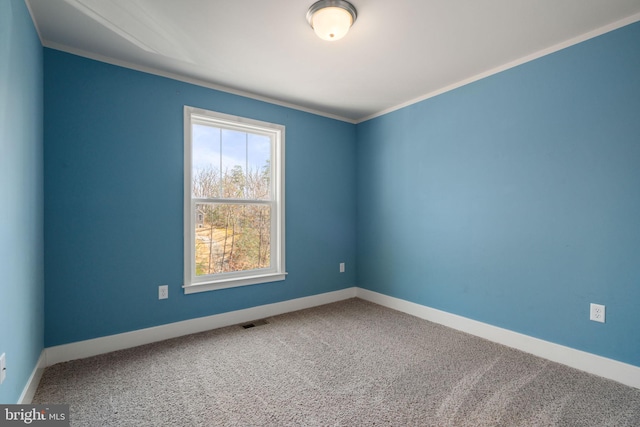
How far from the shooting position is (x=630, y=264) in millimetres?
2078

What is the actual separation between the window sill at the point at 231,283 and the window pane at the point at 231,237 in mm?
135

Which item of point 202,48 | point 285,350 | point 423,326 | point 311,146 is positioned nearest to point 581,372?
point 423,326

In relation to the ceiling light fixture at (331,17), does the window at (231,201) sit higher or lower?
lower

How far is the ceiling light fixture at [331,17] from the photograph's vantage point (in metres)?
1.86

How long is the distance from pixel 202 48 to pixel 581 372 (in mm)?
3767

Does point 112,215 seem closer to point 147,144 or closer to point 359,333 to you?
point 147,144

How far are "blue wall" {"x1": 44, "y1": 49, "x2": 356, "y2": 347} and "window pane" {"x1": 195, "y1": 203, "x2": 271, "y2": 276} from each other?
23 cm

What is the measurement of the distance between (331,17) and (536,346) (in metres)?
2.93

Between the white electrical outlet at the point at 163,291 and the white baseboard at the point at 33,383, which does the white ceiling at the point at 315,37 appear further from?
the white baseboard at the point at 33,383

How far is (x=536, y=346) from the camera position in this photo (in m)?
2.50

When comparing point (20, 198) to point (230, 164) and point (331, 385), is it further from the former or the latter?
point (331, 385)

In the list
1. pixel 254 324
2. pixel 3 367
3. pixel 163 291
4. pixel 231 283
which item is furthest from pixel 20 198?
pixel 254 324

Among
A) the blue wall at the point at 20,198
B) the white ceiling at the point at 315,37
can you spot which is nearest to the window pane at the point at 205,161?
the white ceiling at the point at 315,37

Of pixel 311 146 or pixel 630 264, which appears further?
pixel 311 146
